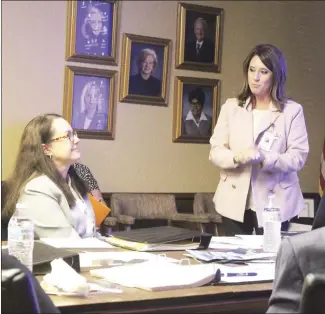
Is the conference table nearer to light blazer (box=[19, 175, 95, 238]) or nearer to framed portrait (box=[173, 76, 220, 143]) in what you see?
light blazer (box=[19, 175, 95, 238])

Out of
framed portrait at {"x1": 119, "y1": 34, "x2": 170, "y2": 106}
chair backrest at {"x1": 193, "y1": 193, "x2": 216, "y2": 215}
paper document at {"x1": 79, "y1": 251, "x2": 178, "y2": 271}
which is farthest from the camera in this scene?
chair backrest at {"x1": 193, "y1": 193, "x2": 216, "y2": 215}

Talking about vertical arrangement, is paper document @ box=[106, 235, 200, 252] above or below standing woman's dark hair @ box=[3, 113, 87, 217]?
below

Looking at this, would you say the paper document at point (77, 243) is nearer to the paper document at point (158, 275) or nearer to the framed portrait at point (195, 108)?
the paper document at point (158, 275)

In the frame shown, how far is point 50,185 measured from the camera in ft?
8.38

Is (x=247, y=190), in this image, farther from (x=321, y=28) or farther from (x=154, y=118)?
(x=321, y=28)

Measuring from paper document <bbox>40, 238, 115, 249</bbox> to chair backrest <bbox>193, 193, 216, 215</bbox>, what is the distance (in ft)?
8.28

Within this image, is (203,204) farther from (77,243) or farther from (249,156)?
(77,243)

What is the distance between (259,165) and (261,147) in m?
0.11

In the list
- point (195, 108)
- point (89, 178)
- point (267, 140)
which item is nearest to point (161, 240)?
point (267, 140)

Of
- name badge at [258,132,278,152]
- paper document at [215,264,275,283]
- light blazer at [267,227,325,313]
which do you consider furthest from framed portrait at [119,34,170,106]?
light blazer at [267,227,325,313]

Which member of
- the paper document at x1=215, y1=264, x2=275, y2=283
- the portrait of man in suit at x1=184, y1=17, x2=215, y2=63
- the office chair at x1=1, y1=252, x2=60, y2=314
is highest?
the portrait of man in suit at x1=184, y1=17, x2=215, y2=63

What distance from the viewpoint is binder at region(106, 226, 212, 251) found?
2.19 meters

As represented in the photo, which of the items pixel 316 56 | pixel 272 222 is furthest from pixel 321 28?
pixel 272 222

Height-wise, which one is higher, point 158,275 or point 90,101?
point 90,101
